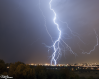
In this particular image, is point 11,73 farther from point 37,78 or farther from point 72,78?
point 72,78

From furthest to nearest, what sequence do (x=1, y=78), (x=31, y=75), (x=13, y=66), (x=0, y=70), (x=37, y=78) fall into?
1. (x=0, y=70)
2. (x=13, y=66)
3. (x=37, y=78)
4. (x=31, y=75)
5. (x=1, y=78)

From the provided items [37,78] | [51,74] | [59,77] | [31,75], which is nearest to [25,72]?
[31,75]

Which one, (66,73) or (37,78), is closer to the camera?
(37,78)

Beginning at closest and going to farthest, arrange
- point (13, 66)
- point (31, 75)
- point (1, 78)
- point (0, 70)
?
1. point (1, 78)
2. point (31, 75)
3. point (13, 66)
4. point (0, 70)

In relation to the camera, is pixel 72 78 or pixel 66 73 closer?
pixel 72 78

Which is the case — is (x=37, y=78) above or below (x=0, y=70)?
below

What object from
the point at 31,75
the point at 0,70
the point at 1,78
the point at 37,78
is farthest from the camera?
the point at 0,70

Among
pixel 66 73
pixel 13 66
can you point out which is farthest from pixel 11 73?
pixel 66 73

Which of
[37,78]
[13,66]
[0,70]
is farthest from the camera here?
[0,70]

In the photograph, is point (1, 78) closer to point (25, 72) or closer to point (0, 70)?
point (25, 72)
